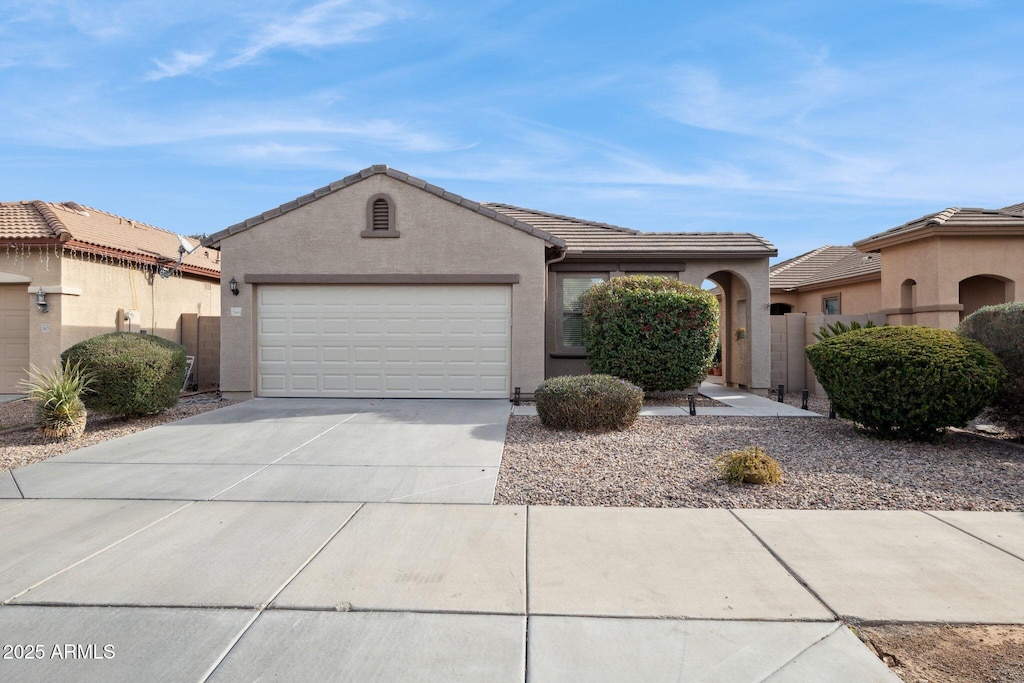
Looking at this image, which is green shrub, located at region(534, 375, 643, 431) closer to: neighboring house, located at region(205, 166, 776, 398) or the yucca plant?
neighboring house, located at region(205, 166, 776, 398)

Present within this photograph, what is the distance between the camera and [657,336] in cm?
1173

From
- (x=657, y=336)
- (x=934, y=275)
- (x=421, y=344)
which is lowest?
(x=421, y=344)

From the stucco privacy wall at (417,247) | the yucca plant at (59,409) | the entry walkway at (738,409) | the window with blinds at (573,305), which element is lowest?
the entry walkway at (738,409)

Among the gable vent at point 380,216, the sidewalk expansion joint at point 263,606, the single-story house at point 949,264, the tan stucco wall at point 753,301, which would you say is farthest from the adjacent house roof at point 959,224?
the sidewalk expansion joint at point 263,606

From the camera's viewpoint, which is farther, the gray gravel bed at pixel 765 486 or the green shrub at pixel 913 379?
the green shrub at pixel 913 379

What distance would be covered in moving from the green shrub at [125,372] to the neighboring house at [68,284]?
4.67 meters

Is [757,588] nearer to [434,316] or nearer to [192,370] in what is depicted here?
[434,316]

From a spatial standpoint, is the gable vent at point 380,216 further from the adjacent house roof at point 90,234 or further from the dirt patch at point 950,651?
the dirt patch at point 950,651

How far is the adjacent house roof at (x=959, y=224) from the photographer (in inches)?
540

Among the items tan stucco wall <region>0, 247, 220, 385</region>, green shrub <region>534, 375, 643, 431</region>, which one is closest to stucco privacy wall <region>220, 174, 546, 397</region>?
green shrub <region>534, 375, 643, 431</region>

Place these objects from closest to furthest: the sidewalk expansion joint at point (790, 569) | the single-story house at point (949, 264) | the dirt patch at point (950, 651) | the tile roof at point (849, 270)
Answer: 1. the dirt patch at point (950, 651)
2. the sidewalk expansion joint at point (790, 569)
3. the single-story house at point (949, 264)
4. the tile roof at point (849, 270)

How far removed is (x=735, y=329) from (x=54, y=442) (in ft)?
47.5

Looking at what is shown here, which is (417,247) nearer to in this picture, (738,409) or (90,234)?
(738,409)

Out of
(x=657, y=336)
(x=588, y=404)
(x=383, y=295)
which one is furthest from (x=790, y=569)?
(x=383, y=295)
